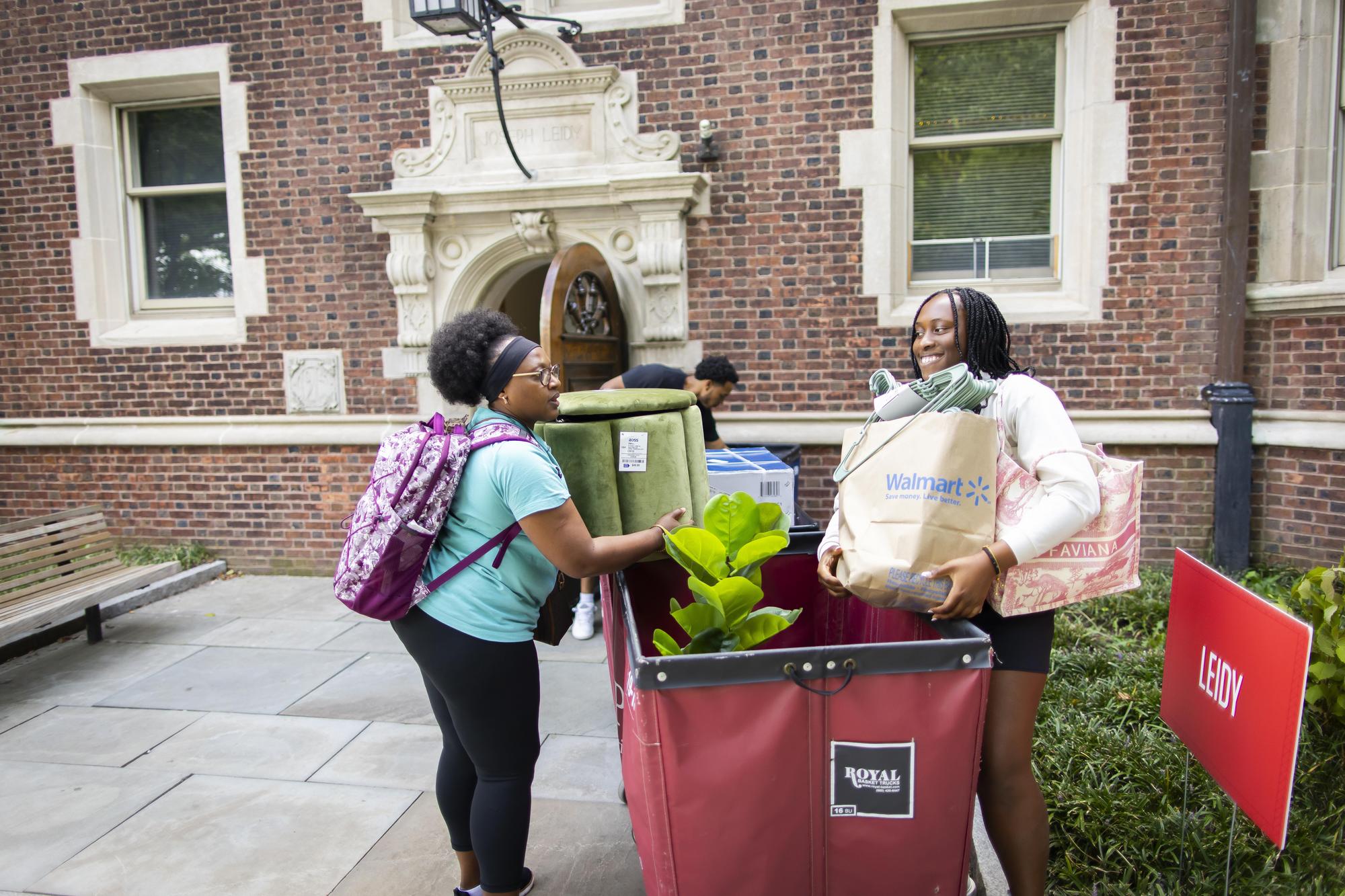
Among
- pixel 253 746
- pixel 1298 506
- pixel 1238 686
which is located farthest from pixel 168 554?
pixel 1298 506

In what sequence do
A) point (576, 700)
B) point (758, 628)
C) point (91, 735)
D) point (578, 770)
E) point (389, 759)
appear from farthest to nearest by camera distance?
point (576, 700) < point (91, 735) < point (389, 759) < point (578, 770) < point (758, 628)

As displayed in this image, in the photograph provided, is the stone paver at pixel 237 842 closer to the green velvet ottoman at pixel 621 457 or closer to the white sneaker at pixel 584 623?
the green velvet ottoman at pixel 621 457

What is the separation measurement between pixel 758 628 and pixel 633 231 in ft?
15.1

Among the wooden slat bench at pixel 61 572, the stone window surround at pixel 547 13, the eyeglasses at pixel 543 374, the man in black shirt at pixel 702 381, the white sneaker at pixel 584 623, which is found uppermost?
the stone window surround at pixel 547 13

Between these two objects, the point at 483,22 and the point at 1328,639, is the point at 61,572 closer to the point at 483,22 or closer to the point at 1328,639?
Result: the point at 483,22

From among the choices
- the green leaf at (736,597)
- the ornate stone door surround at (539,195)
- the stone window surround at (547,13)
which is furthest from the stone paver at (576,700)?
the stone window surround at (547,13)

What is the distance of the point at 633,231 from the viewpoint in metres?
6.15

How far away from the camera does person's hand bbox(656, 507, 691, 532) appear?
2.42 meters

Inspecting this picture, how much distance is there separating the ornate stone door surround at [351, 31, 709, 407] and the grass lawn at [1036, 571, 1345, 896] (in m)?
3.59

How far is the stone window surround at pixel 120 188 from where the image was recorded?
6652 millimetres

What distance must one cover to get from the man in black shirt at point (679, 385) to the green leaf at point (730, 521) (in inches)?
108

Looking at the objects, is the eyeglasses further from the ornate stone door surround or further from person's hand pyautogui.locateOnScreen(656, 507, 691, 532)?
the ornate stone door surround

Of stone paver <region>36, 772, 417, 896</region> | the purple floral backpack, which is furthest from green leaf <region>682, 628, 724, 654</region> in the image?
stone paver <region>36, 772, 417, 896</region>

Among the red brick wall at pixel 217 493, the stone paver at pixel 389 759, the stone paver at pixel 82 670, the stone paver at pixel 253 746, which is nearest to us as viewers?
the stone paver at pixel 389 759
